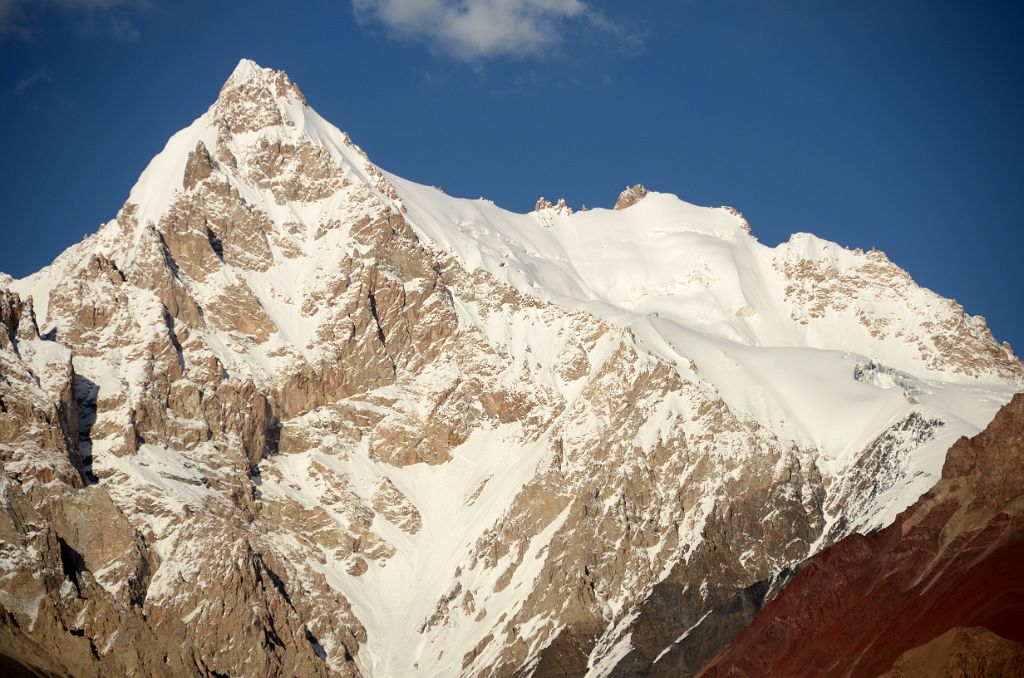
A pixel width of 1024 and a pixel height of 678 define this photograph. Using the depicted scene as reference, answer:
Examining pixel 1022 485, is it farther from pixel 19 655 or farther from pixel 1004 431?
pixel 19 655

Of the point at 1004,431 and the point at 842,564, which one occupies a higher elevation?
the point at 1004,431

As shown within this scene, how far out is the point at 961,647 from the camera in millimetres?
126750

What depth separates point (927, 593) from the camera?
487 ft

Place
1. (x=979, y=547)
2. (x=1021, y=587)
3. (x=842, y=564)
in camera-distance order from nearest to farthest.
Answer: (x=1021, y=587) < (x=979, y=547) < (x=842, y=564)

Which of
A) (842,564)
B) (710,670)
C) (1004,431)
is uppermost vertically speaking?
(1004,431)

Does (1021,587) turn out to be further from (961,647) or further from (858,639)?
(858,639)

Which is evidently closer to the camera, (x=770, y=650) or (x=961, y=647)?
(x=961, y=647)

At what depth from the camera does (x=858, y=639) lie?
154 meters

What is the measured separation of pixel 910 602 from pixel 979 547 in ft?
23.6

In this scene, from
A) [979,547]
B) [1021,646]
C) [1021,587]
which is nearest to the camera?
[1021,646]

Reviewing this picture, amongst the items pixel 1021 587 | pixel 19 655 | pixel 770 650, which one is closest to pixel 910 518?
pixel 770 650

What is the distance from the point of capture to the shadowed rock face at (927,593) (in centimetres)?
12900

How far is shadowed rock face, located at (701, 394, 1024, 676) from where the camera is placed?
129m

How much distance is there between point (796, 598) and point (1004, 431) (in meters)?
25.7
